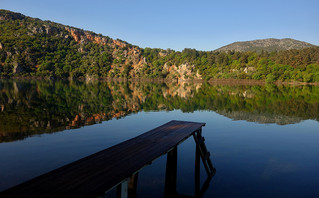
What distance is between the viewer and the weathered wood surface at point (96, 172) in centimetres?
550

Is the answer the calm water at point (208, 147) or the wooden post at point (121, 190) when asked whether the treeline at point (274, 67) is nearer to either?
the calm water at point (208, 147)

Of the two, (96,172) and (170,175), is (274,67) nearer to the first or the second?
(170,175)

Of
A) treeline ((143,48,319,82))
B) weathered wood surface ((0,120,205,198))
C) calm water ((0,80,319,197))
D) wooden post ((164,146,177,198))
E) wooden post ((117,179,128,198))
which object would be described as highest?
treeline ((143,48,319,82))

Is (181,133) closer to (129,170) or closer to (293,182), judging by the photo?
(129,170)

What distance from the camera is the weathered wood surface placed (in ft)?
18.1

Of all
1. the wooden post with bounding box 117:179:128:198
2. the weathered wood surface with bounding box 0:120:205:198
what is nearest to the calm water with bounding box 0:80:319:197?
the weathered wood surface with bounding box 0:120:205:198

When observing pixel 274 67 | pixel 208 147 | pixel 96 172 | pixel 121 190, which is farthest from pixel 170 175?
pixel 274 67

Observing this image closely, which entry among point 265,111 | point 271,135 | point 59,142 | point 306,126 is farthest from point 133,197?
point 265,111

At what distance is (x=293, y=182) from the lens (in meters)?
11.1

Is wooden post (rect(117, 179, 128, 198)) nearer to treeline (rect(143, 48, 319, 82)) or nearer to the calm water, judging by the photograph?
the calm water

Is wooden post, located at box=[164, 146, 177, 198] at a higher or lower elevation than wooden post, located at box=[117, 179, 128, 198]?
lower

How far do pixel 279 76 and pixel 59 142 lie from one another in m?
158

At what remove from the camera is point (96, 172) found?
6.70m

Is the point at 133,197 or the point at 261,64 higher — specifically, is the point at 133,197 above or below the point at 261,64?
below
